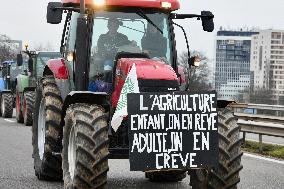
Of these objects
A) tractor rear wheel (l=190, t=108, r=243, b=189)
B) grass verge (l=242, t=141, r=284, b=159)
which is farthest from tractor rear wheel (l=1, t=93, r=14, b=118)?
tractor rear wheel (l=190, t=108, r=243, b=189)

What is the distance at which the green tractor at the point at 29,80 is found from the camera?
2384cm

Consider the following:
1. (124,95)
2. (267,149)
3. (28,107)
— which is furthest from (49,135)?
(28,107)

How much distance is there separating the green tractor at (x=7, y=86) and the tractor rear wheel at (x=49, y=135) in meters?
18.8

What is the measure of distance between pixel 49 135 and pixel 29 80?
1736cm

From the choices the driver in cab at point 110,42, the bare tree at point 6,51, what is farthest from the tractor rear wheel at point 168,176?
the bare tree at point 6,51

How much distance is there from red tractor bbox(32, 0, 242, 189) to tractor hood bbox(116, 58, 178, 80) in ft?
0.03

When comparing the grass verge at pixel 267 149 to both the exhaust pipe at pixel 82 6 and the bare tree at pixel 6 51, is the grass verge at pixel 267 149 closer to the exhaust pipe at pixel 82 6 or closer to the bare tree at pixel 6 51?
the exhaust pipe at pixel 82 6

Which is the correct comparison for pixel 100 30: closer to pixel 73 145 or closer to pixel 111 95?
pixel 111 95

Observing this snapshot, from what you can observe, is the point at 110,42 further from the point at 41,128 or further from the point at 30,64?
the point at 30,64

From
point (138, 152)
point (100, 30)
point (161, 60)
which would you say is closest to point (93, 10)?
point (100, 30)

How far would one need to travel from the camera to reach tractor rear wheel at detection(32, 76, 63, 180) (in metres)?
9.55

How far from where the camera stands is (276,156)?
1553 centimetres

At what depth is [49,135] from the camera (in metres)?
9.54

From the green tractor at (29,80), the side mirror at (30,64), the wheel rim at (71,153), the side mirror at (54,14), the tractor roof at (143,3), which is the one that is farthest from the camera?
the side mirror at (30,64)
